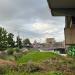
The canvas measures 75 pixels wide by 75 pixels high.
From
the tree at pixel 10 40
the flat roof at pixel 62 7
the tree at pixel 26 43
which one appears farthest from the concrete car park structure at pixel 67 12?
the tree at pixel 26 43

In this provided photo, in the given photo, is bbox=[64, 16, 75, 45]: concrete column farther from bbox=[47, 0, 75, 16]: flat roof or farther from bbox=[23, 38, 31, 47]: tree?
bbox=[23, 38, 31, 47]: tree

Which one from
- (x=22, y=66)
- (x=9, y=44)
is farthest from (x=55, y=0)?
(x=9, y=44)

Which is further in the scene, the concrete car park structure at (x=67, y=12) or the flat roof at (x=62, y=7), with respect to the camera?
the concrete car park structure at (x=67, y=12)

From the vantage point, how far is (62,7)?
1390cm

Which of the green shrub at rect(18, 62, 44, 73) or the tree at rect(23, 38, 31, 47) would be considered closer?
the green shrub at rect(18, 62, 44, 73)

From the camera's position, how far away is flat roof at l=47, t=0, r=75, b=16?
40.6 ft

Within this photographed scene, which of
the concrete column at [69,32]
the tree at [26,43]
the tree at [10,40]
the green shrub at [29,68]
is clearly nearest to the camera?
the concrete column at [69,32]

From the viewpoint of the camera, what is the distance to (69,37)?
656 inches

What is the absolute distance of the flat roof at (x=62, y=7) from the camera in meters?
12.4

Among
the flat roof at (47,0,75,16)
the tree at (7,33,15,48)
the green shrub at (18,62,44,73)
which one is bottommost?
the green shrub at (18,62,44,73)

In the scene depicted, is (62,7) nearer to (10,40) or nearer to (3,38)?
(3,38)

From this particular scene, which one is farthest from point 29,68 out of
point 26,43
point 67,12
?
point 26,43

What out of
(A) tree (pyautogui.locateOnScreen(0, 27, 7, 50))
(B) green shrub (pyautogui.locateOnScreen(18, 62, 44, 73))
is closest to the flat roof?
(B) green shrub (pyautogui.locateOnScreen(18, 62, 44, 73))

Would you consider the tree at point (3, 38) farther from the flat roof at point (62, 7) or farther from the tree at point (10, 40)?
the flat roof at point (62, 7)
